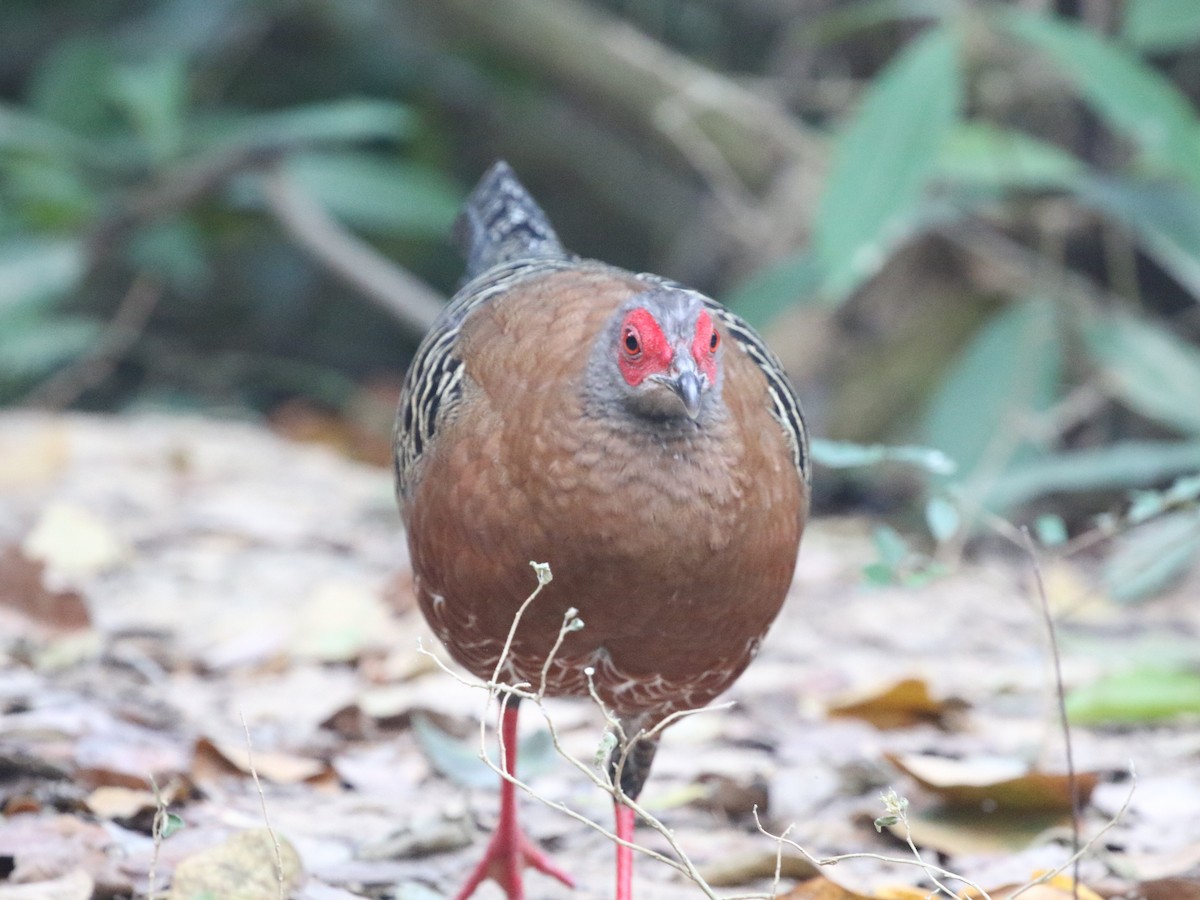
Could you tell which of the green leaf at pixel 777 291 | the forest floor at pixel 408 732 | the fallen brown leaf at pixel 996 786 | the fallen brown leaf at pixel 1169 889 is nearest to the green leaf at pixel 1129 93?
the green leaf at pixel 777 291

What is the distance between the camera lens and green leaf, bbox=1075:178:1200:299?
19.5ft

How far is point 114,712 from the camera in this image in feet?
10.9

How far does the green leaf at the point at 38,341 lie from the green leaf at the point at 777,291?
3.27 meters

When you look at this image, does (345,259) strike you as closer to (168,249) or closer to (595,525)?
(168,249)

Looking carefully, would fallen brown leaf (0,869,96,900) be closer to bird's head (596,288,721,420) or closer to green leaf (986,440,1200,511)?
bird's head (596,288,721,420)

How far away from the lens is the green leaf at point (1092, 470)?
547cm

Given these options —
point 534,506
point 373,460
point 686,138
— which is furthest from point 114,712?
point 686,138

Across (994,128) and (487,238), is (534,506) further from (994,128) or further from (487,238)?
(994,128)

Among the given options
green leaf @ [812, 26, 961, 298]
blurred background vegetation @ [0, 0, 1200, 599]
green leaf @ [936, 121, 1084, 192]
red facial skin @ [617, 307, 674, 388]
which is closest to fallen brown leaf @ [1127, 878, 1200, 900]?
blurred background vegetation @ [0, 0, 1200, 599]

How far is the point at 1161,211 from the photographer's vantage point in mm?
5957

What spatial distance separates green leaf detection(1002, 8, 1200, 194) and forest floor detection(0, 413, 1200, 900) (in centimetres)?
156

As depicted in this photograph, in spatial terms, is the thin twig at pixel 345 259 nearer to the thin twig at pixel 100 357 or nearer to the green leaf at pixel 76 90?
the thin twig at pixel 100 357

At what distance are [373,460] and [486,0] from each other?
236 centimetres

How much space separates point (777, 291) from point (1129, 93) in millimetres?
1475
